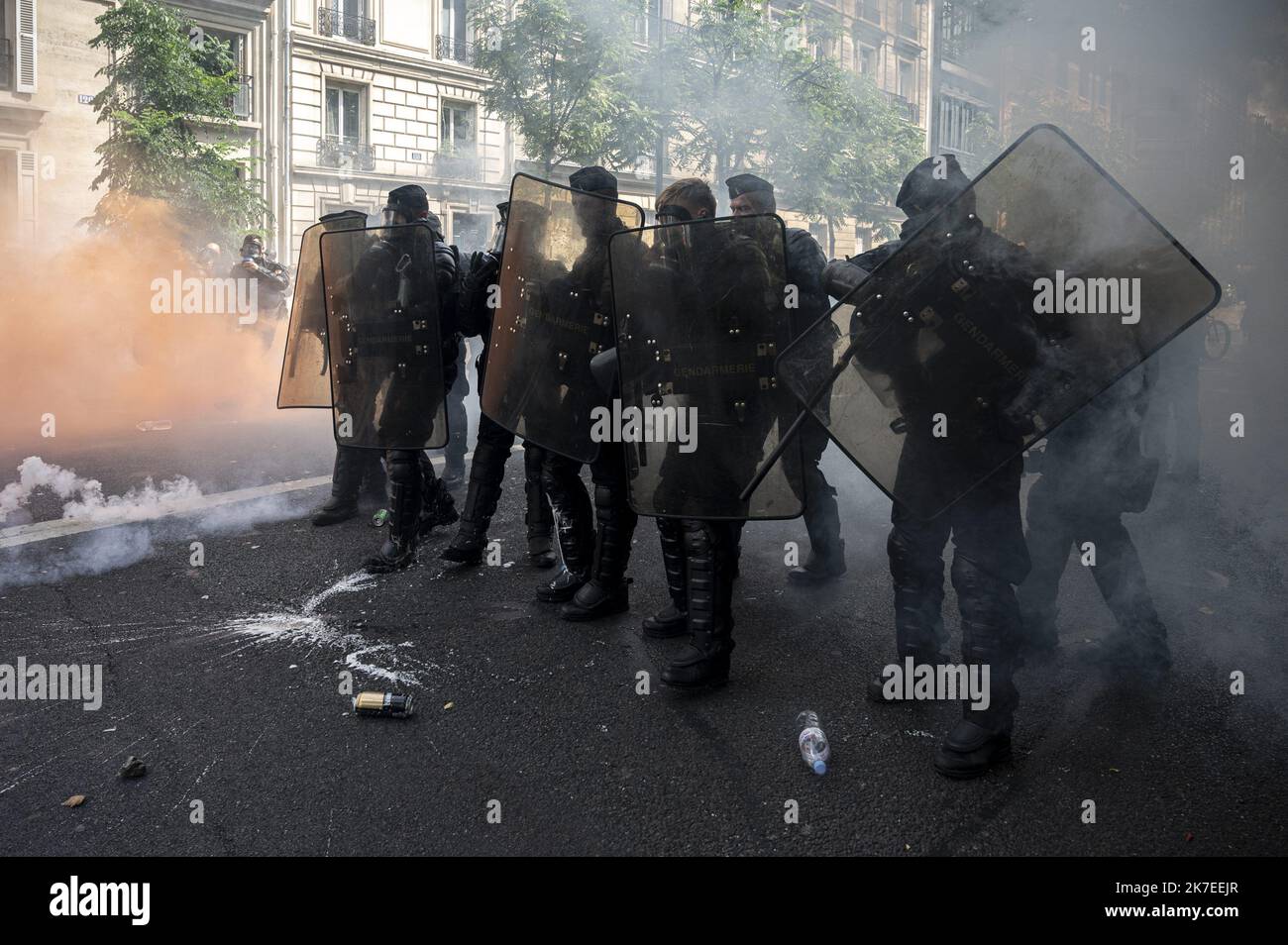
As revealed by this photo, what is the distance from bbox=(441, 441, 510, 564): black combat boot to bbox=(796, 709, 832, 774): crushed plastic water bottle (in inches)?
84.7

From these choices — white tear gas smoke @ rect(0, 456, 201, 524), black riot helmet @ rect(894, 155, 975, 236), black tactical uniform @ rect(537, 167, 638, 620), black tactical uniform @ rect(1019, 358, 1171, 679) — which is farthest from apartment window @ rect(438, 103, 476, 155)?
black tactical uniform @ rect(1019, 358, 1171, 679)

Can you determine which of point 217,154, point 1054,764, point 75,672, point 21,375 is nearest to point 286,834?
point 75,672

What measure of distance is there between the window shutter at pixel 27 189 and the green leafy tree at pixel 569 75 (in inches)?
302

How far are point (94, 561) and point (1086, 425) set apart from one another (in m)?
4.17

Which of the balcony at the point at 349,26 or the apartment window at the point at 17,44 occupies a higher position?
the balcony at the point at 349,26

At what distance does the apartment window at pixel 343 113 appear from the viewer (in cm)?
1970

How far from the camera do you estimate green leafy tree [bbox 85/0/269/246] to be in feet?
48.4

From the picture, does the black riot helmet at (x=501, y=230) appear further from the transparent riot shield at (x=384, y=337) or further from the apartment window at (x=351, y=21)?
the apartment window at (x=351, y=21)

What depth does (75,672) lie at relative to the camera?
10.7ft

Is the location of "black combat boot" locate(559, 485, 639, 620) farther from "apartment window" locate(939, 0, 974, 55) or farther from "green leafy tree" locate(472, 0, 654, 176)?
"green leafy tree" locate(472, 0, 654, 176)

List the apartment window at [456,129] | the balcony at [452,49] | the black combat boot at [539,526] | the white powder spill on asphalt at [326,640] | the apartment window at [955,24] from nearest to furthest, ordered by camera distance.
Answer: the white powder spill on asphalt at [326,640] → the black combat boot at [539,526] → the apartment window at [955,24] → the balcony at [452,49] → the apartment window at [456,129]

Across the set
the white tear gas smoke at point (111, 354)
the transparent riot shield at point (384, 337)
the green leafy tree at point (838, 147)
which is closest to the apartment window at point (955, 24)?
the green leafy tree at point (838, 147)

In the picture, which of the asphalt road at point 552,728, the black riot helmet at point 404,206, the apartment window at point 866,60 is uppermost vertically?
the apartment window at point 866,60

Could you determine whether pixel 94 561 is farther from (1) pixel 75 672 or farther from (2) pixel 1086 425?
(2) pixel 1086 425
